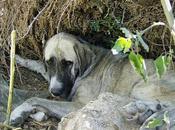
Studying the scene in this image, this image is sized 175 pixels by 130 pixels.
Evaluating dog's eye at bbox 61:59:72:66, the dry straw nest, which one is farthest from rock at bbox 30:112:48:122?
the dry straw nest

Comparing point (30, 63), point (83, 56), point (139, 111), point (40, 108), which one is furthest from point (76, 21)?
point (139, 111)

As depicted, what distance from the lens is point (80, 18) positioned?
16.9 feet

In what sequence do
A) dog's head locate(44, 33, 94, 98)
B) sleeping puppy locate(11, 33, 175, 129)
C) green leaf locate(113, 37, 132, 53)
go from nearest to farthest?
green leaf locate(113, 37, 132, 53), sleeping puppy locate(11, 33, 175, 129), dog's head locate(44, 33, 94, 98)

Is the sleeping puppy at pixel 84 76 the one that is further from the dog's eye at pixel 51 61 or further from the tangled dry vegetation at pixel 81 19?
the tangled dry vegetation at pixel 81 19

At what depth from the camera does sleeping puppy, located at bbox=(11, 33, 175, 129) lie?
188 inches

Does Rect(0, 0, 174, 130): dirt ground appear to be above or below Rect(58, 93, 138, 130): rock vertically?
above

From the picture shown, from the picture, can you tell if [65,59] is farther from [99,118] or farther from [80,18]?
[99,118]

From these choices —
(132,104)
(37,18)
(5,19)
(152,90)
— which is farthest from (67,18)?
(132,104)

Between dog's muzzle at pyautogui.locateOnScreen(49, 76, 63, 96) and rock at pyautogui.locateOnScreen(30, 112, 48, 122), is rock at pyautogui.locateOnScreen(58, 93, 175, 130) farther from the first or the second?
dog's muzzle at pyautogui.locateOnScreen(49, 76, 63, 96)

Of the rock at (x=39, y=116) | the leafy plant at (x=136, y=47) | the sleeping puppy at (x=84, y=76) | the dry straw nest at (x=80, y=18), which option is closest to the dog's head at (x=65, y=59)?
the sleeping puppy at (x=84, y=76)

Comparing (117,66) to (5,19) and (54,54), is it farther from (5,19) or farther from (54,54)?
(5,19)

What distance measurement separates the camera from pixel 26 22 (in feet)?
17.0

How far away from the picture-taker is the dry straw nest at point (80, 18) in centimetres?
491

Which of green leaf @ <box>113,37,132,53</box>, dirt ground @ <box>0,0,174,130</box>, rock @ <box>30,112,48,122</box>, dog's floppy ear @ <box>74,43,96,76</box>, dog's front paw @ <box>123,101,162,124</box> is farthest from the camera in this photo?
dog's floppy ear @ <box>74,43,96,76</box>
